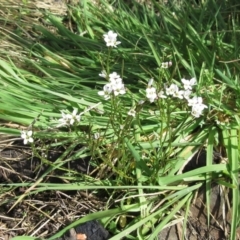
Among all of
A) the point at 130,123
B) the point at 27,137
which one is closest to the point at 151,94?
the point at 130,123

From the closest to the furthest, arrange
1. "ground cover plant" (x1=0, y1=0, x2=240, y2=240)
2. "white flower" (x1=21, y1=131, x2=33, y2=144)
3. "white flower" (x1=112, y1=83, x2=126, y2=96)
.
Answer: "white flower" (x1=112, y1=83, x2=126, y2=96)
"white flower" (x1=21, y1=131, x2=33, y2=144)
"ground cover plant" (x1=0, y1=0, x2=240, y2=240)

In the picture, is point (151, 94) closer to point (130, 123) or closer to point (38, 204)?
point (130, 123)

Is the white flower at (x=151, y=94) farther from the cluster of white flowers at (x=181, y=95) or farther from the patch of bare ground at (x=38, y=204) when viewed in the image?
the patch of bare ground at (x=38, y=204)

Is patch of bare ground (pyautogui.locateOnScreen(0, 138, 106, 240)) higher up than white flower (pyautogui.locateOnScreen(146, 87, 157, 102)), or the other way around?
white flower (pyautogui.locateOnScreen(146, 87, 157, 102))

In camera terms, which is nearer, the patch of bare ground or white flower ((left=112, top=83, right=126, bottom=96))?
white flower ((left=112, top=83, right=126, bottom=96))

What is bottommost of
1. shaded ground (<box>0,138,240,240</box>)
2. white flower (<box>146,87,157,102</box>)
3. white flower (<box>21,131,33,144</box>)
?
shaded ground (<box>0,138,240,240</box>)

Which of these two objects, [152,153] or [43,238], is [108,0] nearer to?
[152,153]

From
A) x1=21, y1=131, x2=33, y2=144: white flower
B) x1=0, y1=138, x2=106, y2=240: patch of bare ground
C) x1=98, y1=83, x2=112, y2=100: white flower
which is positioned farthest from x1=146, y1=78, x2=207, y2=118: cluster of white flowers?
x1=0, y1=138, x2=106, y2=240: patch of bare ground

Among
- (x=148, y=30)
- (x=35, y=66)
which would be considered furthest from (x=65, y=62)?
(x=148, y=30)

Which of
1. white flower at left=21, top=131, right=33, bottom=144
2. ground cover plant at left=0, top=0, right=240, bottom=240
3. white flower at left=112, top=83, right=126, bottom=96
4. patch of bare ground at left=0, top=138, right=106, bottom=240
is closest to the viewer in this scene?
white flower at left=112, top=83, right=126, bottom=96

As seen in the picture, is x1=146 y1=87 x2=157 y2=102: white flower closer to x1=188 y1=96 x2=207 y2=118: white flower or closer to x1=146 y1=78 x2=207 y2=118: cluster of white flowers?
x1=146 y1=78 x2=207 y2=118: cluster of white flowers
